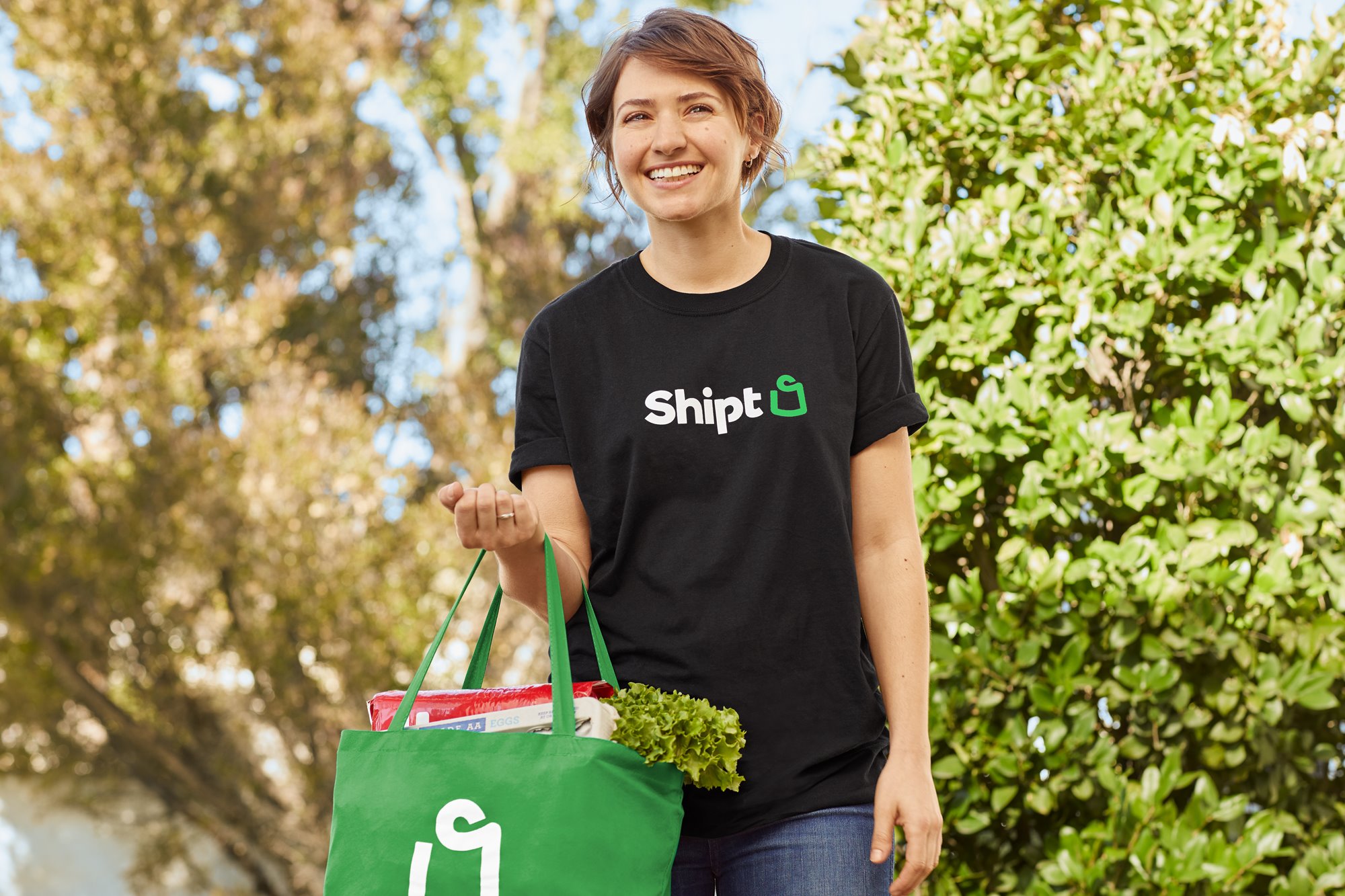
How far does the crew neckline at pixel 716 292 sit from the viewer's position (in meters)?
1.65

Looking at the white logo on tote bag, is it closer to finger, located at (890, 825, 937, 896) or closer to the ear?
finger, located at (890, 825, 937, 896)

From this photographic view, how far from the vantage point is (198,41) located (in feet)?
28.9

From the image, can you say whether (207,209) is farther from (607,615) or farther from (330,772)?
(607,615)

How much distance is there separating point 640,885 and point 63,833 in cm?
959

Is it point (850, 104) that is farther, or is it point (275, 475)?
point (275, 475)

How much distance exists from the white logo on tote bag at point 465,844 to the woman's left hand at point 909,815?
48 cm

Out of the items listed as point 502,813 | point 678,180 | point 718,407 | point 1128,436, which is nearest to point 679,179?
point 678,180

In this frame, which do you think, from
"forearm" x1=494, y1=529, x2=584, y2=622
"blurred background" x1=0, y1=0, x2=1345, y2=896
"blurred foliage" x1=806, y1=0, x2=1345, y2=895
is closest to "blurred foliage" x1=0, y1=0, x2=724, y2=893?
"blurred background" x1=0, y1=0, x2=1345, y2=896

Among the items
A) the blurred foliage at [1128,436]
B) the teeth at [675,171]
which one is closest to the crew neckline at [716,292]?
the teeth at [675,171]

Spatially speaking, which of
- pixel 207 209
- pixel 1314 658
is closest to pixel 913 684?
pixel 1314 658

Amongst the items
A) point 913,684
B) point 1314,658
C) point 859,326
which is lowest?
point 1314,658

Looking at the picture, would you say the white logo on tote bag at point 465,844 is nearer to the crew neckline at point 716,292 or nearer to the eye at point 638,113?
the crew neckline at point 716,292

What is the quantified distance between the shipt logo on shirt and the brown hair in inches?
14.7

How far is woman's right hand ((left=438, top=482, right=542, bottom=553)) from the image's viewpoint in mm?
1418
